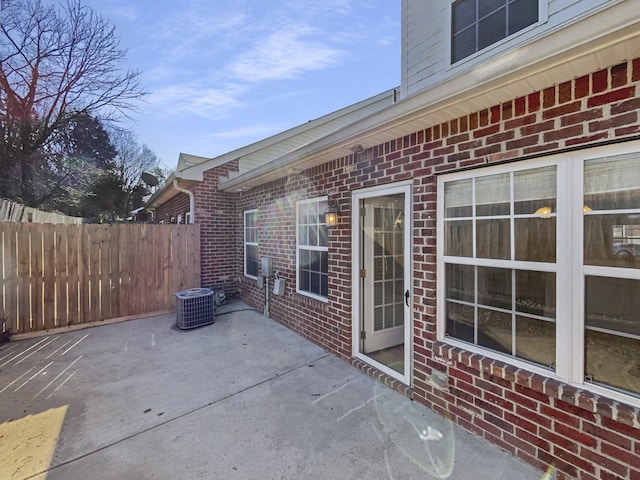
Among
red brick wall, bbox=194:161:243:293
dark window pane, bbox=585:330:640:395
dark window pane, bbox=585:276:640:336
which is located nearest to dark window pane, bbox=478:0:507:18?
dark window pane, bbox=585:276:640:336

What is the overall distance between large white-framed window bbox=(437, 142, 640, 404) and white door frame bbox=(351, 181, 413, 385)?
1.46 feet

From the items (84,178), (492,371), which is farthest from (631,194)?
(84,178)

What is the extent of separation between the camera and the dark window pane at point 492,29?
3.74 metres

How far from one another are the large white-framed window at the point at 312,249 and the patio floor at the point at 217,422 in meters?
0.99

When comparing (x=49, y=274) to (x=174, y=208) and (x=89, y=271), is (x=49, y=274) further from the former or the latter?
(x=174, y=208)

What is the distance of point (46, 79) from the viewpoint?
939cm

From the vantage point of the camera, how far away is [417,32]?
15.4ft

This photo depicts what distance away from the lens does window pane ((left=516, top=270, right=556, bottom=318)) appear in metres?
2.22

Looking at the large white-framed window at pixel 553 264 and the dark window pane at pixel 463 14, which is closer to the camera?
the large white-framed window at pixel 553 264

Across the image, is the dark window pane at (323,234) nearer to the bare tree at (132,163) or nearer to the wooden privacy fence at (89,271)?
the wooden privacy fence at (89,271)

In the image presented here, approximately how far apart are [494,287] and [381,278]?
178 cm

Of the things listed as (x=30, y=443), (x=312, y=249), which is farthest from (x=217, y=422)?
(x=312, y=249)

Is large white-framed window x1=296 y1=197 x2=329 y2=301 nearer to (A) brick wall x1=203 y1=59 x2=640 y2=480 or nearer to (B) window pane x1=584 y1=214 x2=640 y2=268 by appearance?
(A) brick wall x1=203 y1=59 x2=640 y2=480

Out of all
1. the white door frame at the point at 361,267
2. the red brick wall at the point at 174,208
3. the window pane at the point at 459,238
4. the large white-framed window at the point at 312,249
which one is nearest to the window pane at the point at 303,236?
the large white-framed window at the point at 312,249
